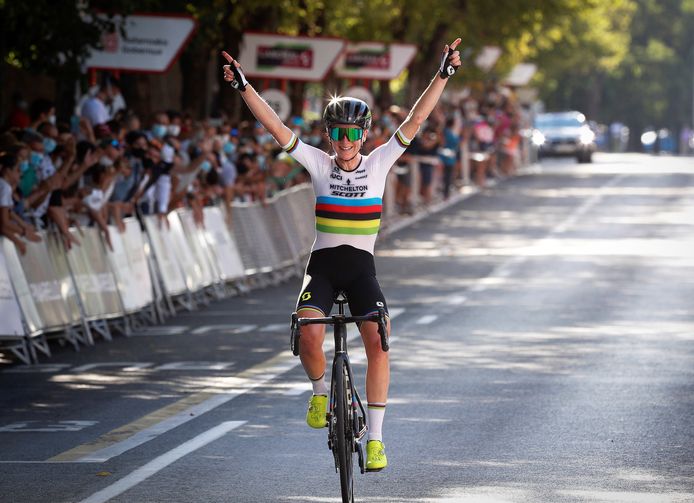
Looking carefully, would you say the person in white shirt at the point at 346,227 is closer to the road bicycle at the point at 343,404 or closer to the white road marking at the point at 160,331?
the road bicycle at the point at 343,404

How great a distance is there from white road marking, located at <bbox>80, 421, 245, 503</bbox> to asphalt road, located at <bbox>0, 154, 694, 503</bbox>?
21mm

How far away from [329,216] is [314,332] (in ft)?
2.01

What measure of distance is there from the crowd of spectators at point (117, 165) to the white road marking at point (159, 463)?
1867mm

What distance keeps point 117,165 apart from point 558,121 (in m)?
51.3

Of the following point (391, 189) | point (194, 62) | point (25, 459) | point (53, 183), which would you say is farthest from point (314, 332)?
point (391, 189)

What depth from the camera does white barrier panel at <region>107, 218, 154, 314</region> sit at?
1800cm

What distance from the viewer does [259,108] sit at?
372 inches

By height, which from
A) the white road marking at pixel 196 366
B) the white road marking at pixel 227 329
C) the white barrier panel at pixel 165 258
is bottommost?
the white road marking at pixel 227 329

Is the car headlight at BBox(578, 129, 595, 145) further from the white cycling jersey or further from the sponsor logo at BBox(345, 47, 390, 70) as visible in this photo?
the white cycling jersey

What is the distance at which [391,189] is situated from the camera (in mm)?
35219

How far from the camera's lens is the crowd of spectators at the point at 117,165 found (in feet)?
54.7

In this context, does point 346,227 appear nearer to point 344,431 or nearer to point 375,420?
point 375,420

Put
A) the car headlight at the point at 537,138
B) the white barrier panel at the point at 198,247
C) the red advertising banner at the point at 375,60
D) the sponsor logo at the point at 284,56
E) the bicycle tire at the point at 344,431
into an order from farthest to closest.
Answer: the car headlight at the point at 537,138, the red advertising banner at the point at 375,60, the sponsor logo at the point at 284,56, the white barrier panel at the point at 198,247, the bicycle tire at the point at 344,431

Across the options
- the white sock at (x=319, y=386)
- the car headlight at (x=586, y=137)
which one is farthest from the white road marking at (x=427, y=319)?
the car headlight at (x=586, y=137)
